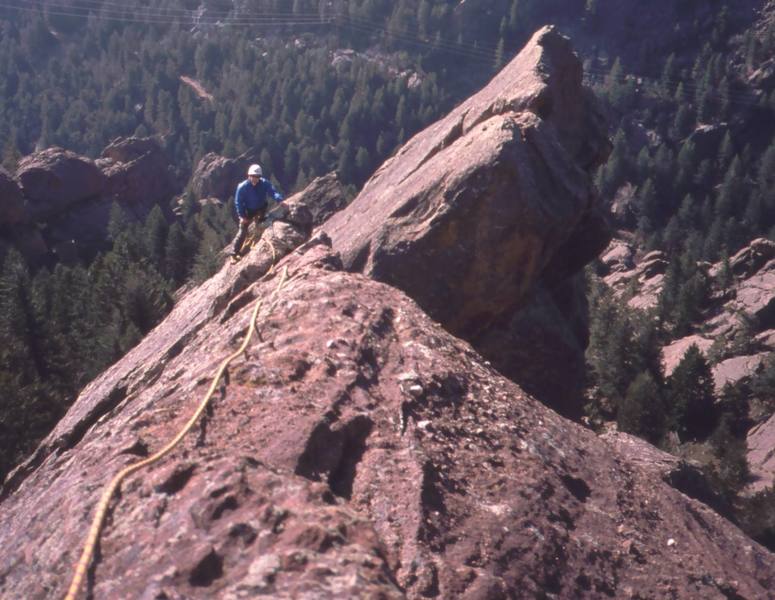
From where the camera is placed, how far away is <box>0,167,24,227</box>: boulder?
162 ft

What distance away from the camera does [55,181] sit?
5578 centimetres

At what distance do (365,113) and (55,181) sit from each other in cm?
5546

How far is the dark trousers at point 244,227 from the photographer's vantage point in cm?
1530

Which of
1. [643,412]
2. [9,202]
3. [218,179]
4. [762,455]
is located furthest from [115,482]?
[218,179]

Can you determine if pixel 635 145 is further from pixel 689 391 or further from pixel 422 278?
pixel 422 278

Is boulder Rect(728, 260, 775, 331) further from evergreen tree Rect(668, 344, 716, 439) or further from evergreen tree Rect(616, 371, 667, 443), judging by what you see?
evergreen tree Rect(616, 371, 667, 443)

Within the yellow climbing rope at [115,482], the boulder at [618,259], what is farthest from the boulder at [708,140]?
the yellow climbing rope at [115,482]

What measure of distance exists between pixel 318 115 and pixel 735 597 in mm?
106962

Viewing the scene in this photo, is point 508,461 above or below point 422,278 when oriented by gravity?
above

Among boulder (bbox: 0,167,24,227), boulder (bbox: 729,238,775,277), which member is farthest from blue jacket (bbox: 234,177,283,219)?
boulder (bbox: 729,238,775,277)

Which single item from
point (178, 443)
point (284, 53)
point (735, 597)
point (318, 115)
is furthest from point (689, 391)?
point (284, 53)

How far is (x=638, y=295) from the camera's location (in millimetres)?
62500

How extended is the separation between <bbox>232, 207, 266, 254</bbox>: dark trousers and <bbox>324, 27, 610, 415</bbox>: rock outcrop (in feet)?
5.88

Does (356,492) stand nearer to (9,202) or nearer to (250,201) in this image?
(250,201)
